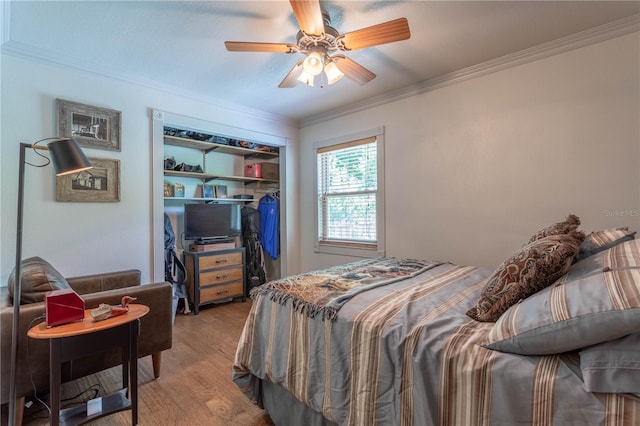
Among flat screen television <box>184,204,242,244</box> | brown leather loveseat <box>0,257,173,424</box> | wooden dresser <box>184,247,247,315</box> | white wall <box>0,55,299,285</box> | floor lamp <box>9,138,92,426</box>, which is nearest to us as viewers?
floor lamp <box>9,138,92,426</box>

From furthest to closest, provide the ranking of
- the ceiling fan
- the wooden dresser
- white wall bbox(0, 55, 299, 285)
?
the wooden dresser
white wall bbox(0, 55, 299, 285)
the ceiling fan

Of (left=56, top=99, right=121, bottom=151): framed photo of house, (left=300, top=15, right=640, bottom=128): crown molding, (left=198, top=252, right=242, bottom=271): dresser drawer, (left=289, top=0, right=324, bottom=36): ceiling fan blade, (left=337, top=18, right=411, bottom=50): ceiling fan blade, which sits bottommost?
(left=198, top=252, right=242, bottom=271): dresser drawer

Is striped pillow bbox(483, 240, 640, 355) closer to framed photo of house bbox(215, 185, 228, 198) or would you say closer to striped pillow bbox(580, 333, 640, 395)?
striped pillow bbox(580, 333, 640, 395)

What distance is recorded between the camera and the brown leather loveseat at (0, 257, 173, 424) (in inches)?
60.9

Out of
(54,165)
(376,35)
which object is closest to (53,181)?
(54,165)

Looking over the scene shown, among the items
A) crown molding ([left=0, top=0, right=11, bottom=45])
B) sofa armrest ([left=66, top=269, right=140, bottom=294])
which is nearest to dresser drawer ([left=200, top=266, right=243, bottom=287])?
sofa armrest ([left=66, top=269, right=140, bottom=294])

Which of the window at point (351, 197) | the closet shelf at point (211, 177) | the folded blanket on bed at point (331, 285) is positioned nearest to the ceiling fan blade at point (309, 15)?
the folded blanket on bed at point (331, 285)

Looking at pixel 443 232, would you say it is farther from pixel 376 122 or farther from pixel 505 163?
pixel 376 122

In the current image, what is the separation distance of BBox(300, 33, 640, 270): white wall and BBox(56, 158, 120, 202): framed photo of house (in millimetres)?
2733

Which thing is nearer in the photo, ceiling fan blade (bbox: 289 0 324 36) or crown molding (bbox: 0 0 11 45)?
ceiling fan blade (bbox: 289 0 324 36)

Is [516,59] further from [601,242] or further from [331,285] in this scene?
[331,285]

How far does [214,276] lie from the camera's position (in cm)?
376

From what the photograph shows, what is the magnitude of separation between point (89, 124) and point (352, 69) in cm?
236

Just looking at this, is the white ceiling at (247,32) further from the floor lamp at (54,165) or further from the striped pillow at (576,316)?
the striped pillow at (576,316)
